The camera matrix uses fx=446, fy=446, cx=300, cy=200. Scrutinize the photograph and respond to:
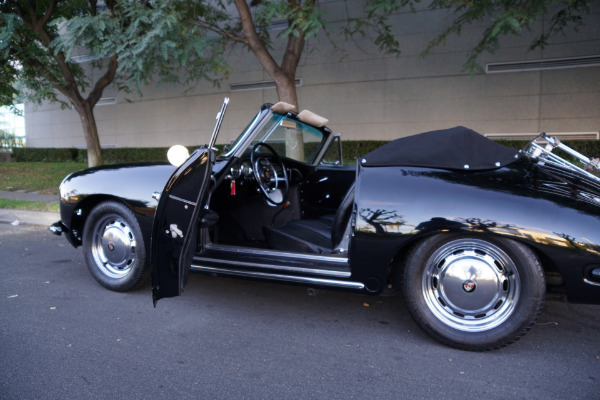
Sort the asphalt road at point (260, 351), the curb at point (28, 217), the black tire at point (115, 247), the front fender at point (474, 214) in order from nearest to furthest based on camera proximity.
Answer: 1. the asphalt road at point (260, 351)
2. the front fender at point (474, 214)
3. the black tire at point (115, 247)
4. the curb at point (28, 217)

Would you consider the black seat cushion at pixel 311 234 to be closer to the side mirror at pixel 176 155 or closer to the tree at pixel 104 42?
the side mirror at pixel 176 155

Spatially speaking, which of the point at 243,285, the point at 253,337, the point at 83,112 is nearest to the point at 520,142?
the point at 243,285

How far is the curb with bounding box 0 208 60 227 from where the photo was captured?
761cm

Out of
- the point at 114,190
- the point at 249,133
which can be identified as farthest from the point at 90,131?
the point at 249,133

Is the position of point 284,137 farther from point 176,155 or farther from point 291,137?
point 176,155

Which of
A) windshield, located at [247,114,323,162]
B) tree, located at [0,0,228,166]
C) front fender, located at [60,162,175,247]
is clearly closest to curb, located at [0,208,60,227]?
tree, located at [0,0,228,166]

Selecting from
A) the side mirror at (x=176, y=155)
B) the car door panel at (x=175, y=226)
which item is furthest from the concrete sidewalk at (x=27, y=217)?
the car door panel at (x=175, y=226)

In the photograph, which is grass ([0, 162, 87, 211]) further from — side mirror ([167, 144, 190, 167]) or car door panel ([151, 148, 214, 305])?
car door panel ([151, 148, 214, 305])

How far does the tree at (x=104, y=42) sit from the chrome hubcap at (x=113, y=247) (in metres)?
3.44

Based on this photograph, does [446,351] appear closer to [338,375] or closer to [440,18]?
[338,375]

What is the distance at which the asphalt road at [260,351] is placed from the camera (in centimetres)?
239

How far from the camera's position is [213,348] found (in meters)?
2.88

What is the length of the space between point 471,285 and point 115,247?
285 centimetres

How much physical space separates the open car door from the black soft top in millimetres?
1152
